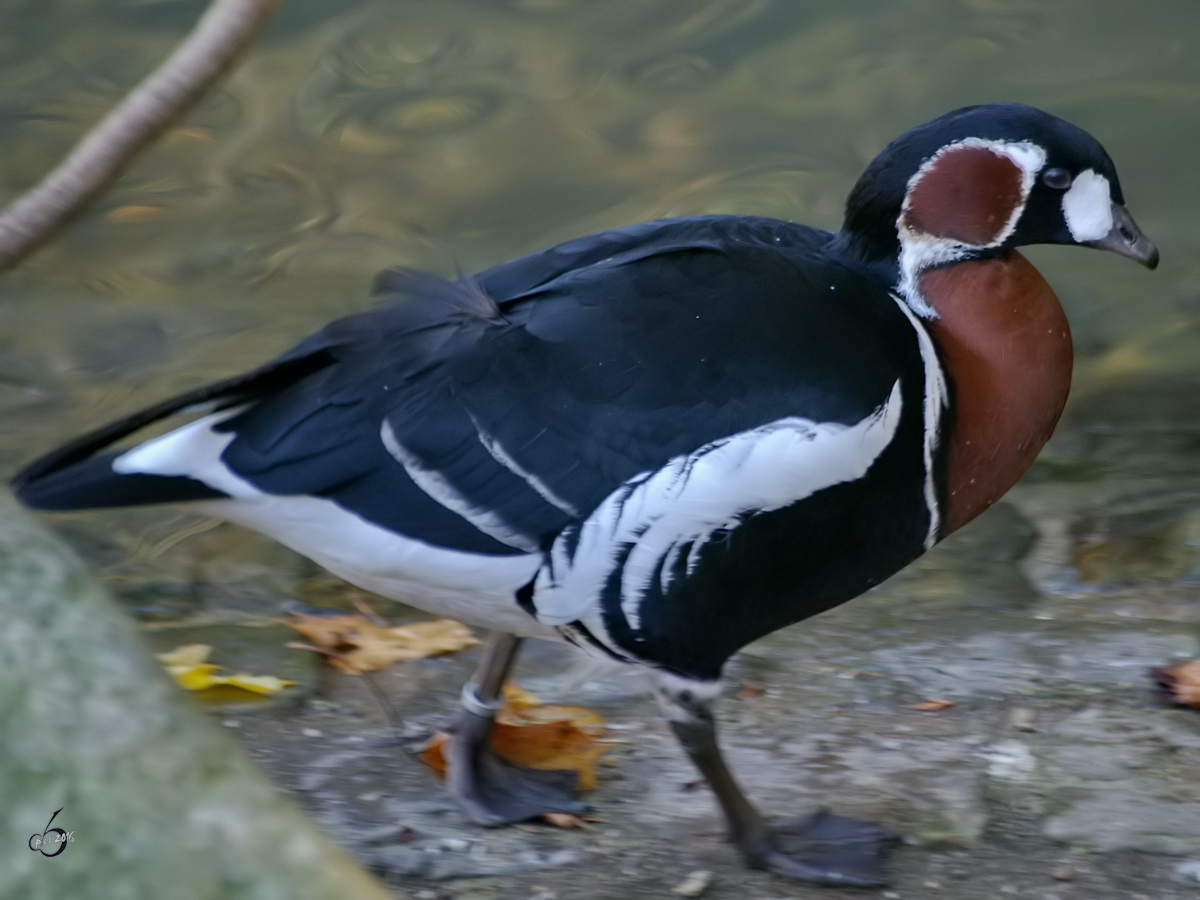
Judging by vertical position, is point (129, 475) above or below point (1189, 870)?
above

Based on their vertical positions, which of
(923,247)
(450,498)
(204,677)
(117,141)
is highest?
(117,141)

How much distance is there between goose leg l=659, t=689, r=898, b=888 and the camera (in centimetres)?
205

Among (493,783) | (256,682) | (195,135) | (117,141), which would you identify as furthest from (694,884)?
(195,135)

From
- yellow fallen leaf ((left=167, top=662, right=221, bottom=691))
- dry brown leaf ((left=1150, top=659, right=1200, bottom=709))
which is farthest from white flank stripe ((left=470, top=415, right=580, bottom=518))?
dry brown leaf ((left=1150, top=659, right=1200, bottom=709))

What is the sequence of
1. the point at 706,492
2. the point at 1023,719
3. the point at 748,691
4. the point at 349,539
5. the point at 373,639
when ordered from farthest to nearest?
the point at 373,639 → the point at 748,691 → the point at 1023,719 → the point at 349,539 → the point at 706,492

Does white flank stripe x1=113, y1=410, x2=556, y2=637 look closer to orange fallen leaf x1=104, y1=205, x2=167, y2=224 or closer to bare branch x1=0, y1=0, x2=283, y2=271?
bare branch x1=0, y1=0, x2=283, y2=271

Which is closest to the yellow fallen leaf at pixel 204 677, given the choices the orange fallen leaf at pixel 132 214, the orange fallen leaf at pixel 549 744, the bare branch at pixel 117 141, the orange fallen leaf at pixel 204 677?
the orange fallen leaf at pixel 204 677

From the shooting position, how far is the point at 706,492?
190 centimetres

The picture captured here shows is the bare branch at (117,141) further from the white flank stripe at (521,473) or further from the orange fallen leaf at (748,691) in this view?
the orange fallen leaf at (748,691)

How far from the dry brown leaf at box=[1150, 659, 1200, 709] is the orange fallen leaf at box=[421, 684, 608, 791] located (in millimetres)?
974

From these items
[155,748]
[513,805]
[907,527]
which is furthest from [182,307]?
[155,748]

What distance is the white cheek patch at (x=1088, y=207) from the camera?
216 cm

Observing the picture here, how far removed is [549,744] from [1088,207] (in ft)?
3.86

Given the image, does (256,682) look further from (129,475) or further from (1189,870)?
(1189,870)
